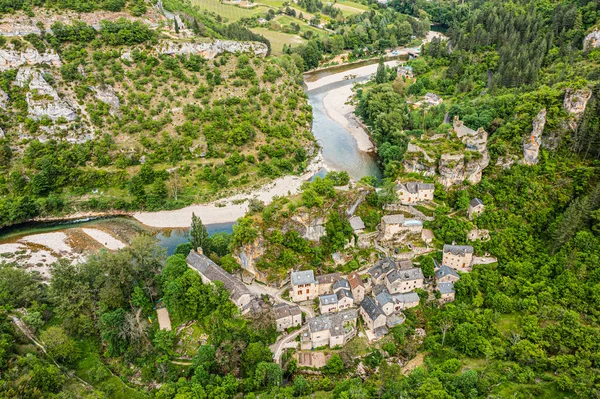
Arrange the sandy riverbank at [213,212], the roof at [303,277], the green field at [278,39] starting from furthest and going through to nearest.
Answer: the green field at [278,39], the sandy riverbank at [213,212], the roof at [303,277]

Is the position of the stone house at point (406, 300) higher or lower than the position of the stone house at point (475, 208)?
lower

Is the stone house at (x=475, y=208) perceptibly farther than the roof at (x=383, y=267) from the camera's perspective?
Yes

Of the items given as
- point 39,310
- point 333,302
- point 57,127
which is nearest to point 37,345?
point 39,310

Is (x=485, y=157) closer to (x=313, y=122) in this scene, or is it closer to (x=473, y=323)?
(x=473, y=323)

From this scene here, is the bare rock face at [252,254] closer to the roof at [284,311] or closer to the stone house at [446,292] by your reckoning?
the roof at [284,311]

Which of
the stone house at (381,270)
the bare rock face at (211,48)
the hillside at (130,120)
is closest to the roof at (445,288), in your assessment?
the stone house at (381,270)

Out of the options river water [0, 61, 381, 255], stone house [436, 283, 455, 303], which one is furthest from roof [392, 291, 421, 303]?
river water [0, 61, 381, 255]

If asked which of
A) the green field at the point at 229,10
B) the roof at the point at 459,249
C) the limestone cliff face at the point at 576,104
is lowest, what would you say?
the roof at the point at 459,249
